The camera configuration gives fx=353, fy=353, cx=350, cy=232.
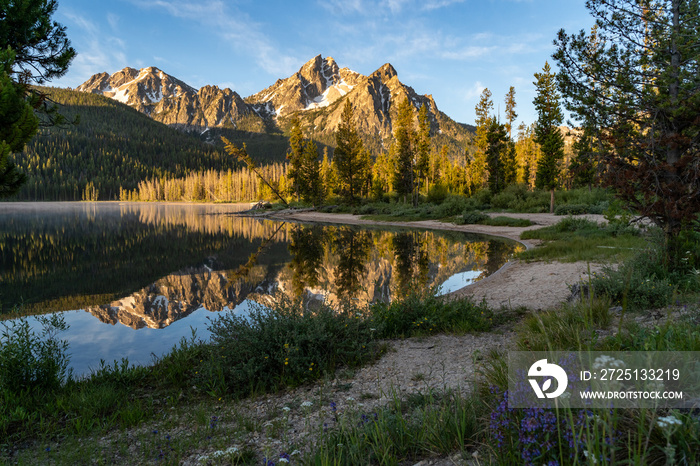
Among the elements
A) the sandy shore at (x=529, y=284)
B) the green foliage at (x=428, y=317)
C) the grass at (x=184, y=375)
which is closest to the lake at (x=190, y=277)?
the green foliage at (x=428, y=317)

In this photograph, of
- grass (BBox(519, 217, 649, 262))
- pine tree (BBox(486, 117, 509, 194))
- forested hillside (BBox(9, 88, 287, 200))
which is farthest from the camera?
forested hillside (BBox(9, 88, 287, 200))

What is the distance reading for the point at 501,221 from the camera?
2634 centimetres

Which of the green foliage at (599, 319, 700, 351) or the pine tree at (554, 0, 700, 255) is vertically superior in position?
the pine tree at (554, 0, 700, 255)

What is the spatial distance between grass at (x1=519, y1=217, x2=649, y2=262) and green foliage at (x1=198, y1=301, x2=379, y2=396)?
8.26 m

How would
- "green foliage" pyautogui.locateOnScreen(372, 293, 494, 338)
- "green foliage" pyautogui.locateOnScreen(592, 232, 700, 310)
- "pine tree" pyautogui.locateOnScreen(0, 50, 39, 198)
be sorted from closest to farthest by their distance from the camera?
"pine tree" pyautogui.locateOnScreen(0, 50, 39, 198) → "green foliage" pyautogui.locateOnScreen(592, 232, 700, 310) → "green foliage" pyautogui.locateOnScreen(372, 293, 494, 338)

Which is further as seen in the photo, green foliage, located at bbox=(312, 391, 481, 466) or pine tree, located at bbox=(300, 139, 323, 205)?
pine tree, located at bbox=(300, 139, 323, 205)

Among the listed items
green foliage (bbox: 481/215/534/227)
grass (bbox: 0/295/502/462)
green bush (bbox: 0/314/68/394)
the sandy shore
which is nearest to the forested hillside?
green foliage (bbox: 481/215/534/227)

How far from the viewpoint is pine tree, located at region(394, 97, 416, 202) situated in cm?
4328

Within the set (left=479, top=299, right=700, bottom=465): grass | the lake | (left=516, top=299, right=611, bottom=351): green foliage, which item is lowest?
the lake

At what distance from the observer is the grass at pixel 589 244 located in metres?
11.2

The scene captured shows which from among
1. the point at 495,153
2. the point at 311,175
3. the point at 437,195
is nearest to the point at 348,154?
the point at 311,175

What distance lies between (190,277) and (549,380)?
45.3 ft

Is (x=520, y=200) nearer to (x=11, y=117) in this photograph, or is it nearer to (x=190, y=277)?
(x=190, y=277)

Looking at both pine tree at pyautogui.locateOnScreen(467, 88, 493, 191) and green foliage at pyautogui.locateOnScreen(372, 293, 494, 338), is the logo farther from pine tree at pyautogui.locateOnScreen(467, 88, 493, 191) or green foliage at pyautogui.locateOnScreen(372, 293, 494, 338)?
pine tree at pyautogui.locateOnScreen(467, 88, 493, 191)
